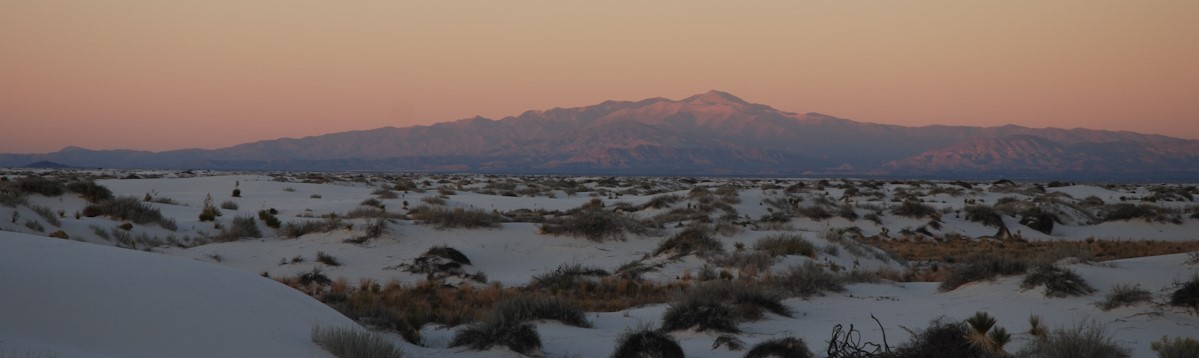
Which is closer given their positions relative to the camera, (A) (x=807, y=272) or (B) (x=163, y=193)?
(A) (x=807, y=272)

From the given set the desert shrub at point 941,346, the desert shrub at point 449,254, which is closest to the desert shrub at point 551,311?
the desert shrub at point 941,346

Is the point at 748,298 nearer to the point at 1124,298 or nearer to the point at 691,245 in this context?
the point at 1124,298

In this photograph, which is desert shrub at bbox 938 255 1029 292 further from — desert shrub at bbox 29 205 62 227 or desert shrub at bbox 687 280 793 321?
desert shrub at bbox 29 205 62 227

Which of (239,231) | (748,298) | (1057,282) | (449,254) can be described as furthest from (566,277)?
(239,231)

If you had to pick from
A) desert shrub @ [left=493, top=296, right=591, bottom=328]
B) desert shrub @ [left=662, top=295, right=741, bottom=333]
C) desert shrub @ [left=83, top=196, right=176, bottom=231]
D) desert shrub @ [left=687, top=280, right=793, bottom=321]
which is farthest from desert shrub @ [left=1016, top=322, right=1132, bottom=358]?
desert shrub @ [left=83, top=196, right=176, bottom=231]

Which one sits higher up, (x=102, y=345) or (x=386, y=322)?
(x=102, y=345)

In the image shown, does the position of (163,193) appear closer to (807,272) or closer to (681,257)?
(681,257)

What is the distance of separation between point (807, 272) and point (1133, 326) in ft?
15.4

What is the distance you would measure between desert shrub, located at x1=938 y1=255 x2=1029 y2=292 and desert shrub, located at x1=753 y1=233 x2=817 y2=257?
4.32m

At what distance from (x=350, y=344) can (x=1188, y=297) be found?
8.60m

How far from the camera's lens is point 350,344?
609 centimetres

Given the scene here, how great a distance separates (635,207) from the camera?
2961 centimetres

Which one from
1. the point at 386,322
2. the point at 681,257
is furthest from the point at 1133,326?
the point at 681,257

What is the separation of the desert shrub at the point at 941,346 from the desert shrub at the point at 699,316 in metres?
2.36
